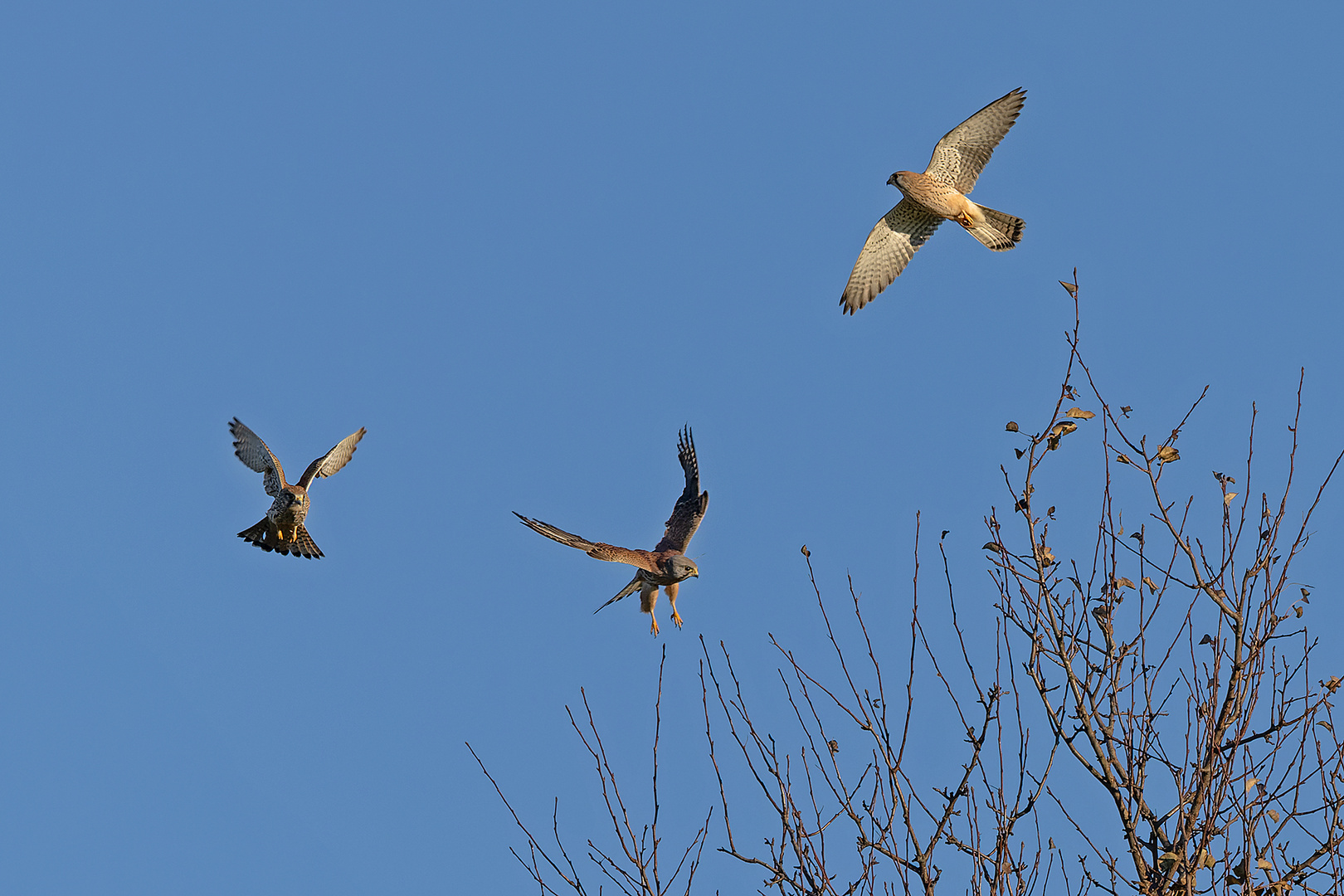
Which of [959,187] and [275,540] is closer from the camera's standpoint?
[959,187]

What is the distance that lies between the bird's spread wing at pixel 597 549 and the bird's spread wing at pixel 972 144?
4514 millimetres

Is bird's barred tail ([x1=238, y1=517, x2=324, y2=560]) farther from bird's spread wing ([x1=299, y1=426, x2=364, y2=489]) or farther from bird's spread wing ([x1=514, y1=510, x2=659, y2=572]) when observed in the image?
bird's spread wing ([x1=514, y1=510, x2=659, y2=572])

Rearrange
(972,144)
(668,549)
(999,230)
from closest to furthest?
(668,549) → (999,230) → (972,144)

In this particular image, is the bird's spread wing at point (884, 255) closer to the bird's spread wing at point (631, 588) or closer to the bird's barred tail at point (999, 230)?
the bird's barred tail at point (999, 230)

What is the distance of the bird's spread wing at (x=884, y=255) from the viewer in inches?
463

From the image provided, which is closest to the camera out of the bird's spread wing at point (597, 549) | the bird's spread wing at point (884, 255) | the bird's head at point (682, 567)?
the bird's spread wing at point (597, 549)

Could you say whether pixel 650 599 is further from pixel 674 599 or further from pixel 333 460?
pixel 333 460

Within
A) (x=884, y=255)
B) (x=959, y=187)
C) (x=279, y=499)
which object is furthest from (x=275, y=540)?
(x=959, y=187)

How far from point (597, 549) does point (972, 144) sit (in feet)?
17.5

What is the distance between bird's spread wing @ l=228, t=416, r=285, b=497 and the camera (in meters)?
12.0

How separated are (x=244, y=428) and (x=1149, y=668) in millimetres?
9405

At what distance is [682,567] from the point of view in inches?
356

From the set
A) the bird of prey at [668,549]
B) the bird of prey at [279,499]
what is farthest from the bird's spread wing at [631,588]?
the bird of prey at [279,499]

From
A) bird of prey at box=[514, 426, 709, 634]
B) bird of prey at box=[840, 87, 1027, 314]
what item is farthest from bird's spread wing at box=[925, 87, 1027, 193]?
bird of prey at box=[514, 426, 709, 634]
